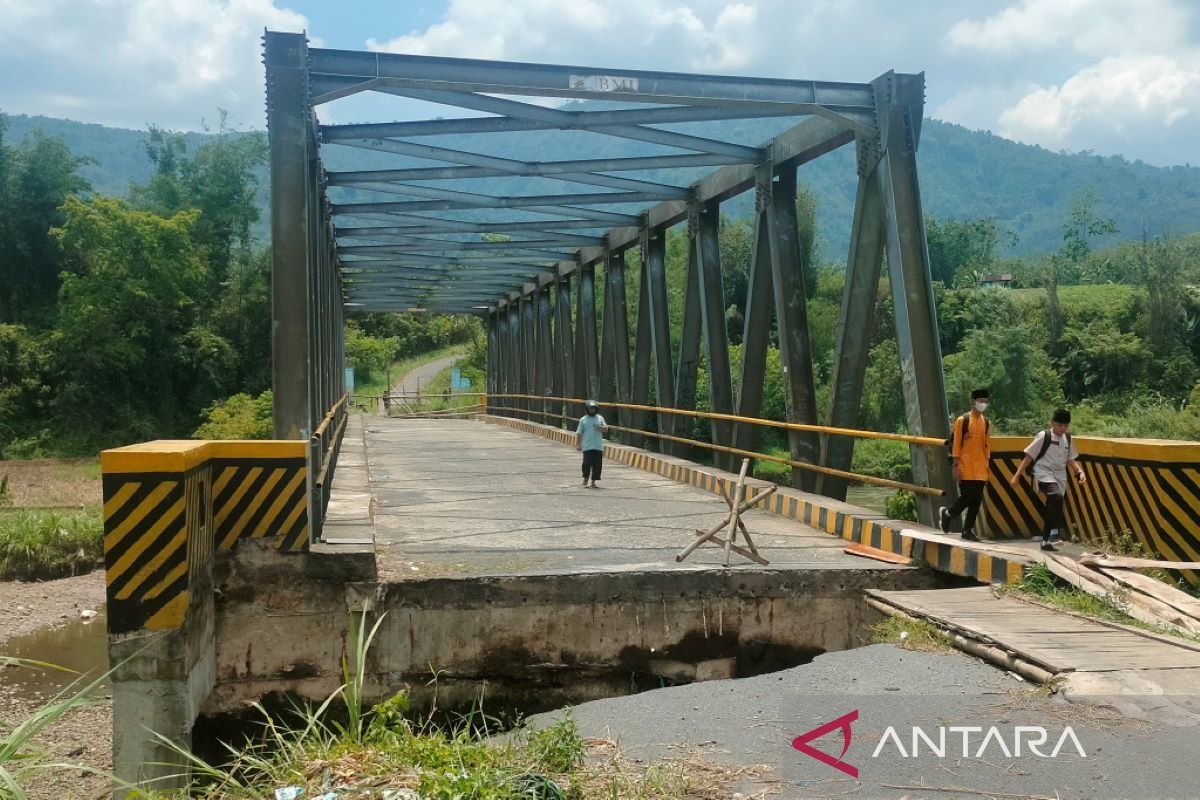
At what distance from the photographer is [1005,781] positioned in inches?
149

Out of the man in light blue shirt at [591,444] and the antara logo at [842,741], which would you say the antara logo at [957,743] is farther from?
the man in light blue shirt at [591,444]

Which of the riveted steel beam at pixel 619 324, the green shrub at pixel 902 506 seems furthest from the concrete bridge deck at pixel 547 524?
the green shrub at pixel 902 506

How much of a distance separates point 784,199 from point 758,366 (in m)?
1.88

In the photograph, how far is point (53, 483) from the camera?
30875mm

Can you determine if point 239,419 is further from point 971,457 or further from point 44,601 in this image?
point 971,457

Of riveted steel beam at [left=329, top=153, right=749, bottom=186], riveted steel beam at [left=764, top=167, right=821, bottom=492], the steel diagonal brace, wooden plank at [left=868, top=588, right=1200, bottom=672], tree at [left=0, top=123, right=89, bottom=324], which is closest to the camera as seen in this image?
wooden plank at [left=868, top=588, right=1200, bottom=672]

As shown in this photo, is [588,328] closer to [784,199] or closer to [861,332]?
[784,199]

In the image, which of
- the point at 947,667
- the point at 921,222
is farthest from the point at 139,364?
the point at 947,667

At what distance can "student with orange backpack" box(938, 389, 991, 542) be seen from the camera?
787 cm

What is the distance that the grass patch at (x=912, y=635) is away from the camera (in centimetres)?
580

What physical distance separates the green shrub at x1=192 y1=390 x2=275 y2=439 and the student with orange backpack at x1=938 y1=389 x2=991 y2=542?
124 feet

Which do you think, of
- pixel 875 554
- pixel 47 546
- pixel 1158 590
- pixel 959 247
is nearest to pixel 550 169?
pixel 875 554

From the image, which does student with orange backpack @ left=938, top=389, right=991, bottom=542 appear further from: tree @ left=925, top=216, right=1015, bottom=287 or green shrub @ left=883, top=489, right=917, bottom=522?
tree @ left=925, top=216, right=1015, bottom=287

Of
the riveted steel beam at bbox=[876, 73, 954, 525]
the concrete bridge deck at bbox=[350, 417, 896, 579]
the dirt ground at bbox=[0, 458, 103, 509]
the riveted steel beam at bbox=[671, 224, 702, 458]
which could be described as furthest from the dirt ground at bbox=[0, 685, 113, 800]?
the dirt ground at bbox=[0, 458, 103, 509]
